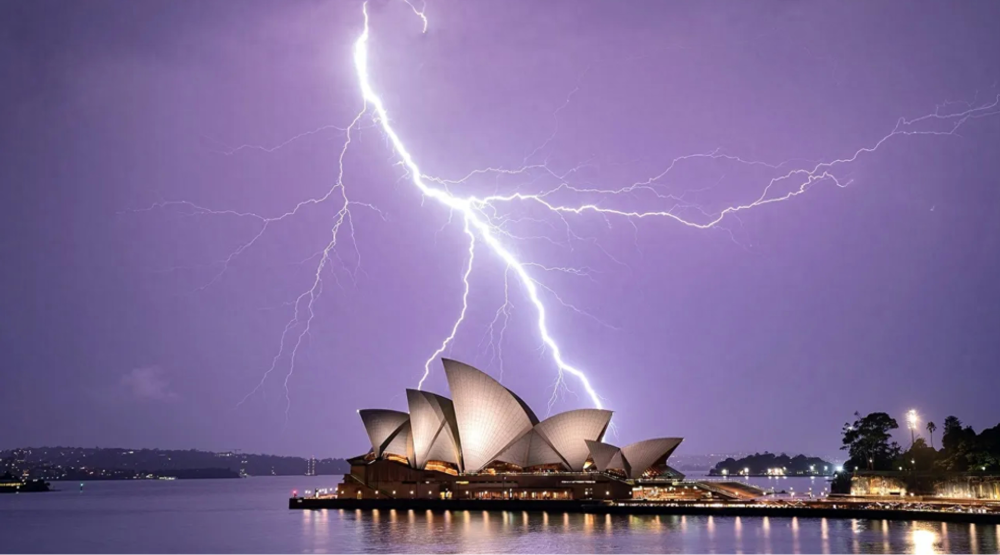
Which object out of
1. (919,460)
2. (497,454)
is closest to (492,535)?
(497,454)

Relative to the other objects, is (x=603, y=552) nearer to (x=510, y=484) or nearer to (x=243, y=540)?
(x=243, y=540)

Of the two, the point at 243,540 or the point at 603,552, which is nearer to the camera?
the point at 603,552

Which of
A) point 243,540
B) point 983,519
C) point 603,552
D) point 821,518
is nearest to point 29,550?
point 243,540

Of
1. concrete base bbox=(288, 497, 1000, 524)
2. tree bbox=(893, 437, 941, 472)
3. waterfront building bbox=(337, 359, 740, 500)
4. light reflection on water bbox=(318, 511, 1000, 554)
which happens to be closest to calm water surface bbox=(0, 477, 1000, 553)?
light reflection on water bbox=(318, 511, 1000, 554)

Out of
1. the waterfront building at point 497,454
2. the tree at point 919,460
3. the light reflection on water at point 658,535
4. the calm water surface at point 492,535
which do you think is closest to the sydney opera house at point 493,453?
the waterfront building at point 497,454

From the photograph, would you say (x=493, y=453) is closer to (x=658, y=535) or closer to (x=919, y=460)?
(x=658, y=535)

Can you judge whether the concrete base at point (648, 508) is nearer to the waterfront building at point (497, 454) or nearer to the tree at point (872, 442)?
the waterfront building at point (497, 454)
